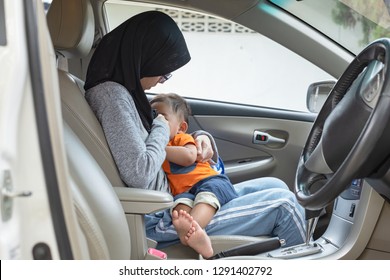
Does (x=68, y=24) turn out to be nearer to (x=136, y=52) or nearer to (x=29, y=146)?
(x=136, y=52)

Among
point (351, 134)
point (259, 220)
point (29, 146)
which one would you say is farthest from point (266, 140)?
point (29, 146)

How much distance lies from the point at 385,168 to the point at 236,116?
1461 mm

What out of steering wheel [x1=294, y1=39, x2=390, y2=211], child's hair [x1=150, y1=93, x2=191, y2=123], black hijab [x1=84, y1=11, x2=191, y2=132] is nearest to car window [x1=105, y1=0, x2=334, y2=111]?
child's hair [x1=150, y1=93, x2=191, y2=123]

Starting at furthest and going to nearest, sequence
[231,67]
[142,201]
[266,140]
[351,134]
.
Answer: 1. [231,67]
2. [266,140]
3. [142,201]
4. [351,134]

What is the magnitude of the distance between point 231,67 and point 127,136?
2.24 metres

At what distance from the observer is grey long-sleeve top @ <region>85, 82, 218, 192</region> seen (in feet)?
5.49

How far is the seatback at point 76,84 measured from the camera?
168 cm

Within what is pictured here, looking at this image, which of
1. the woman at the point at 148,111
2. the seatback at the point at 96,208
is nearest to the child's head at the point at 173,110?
the woman at the point at 148,111

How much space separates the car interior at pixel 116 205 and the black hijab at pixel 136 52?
0.08m

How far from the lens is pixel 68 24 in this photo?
5.77 feet

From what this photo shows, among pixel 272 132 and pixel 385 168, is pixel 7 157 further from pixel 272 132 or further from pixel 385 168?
pixel 272 132

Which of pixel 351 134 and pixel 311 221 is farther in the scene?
pixel 311 221
